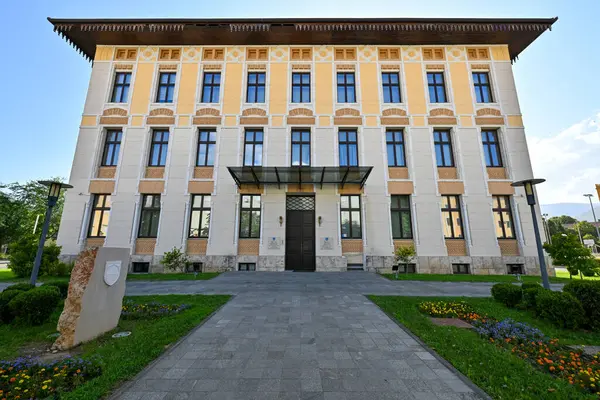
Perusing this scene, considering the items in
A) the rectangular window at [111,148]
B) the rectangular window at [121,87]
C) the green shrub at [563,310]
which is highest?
the rectangular window at [121,87]

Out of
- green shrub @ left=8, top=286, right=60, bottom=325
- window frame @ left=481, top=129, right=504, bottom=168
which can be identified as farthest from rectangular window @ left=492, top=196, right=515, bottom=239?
green shrub @ left=8, top=286, right=60, bottom=325

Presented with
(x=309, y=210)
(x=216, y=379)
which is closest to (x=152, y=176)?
(x=309, y=210)

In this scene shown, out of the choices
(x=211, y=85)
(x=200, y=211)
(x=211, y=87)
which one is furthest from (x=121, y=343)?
(x=211, y=85)

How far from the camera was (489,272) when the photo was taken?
45.2 ft

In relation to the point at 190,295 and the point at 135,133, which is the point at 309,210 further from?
the point at 135,133

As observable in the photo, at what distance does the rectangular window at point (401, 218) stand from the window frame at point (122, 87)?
779 inches

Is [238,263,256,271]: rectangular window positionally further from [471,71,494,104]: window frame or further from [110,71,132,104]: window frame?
[471,71,494,104]: window frame

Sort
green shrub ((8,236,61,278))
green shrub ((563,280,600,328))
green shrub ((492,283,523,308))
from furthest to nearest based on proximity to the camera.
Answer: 1. green shrub ((8,236,61,278))
2. green shrub ((492,283,523,308))
3. green shrub ((563,280,600,328))

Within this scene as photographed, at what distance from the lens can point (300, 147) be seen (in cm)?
1573

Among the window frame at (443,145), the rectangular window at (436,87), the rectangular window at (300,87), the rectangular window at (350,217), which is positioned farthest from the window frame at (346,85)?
the rectangular window at (350,217)

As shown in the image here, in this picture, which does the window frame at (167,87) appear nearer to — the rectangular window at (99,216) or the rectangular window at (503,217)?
the rectangular window at (99,216)

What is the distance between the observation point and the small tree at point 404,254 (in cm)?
1327

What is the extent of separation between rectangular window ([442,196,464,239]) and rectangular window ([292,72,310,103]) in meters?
11.5

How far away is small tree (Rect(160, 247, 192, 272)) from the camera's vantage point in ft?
42.4
